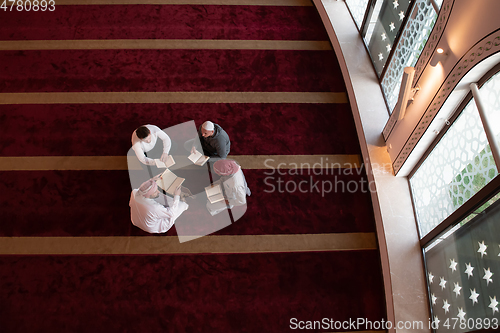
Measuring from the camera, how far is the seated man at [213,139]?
3210 millimetres

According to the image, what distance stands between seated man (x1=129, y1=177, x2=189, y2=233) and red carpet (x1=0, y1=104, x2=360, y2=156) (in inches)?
47.0

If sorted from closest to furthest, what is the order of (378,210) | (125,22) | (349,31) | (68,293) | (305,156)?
(68,293) < (378,210) < (305,156) < (349,31) < (125,22)

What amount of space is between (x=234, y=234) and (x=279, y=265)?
2.09 feet

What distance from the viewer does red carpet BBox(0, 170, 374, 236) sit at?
3.81m

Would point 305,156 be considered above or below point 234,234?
above

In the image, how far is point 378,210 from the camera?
3.72 meters

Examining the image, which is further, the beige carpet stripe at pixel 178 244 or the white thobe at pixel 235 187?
the beige carpet stripe at pixel 178 244

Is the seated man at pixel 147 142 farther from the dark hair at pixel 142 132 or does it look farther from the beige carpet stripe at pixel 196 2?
the beige carpet stripe at pixel 196 2

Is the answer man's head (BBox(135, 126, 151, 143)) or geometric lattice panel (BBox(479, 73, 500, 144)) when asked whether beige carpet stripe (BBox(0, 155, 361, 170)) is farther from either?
geometric lattice panel (BBox(479, 73, 500, 144))

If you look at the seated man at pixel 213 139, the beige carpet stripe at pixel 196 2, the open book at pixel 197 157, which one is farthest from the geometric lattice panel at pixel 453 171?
the beige carpet stripe at pixel 196 2

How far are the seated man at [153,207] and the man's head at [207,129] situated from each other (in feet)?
2.25

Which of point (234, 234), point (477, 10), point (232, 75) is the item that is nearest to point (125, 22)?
point (232, 75)

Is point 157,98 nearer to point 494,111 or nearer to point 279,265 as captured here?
point 279,265

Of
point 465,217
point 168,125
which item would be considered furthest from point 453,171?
point 168,125
